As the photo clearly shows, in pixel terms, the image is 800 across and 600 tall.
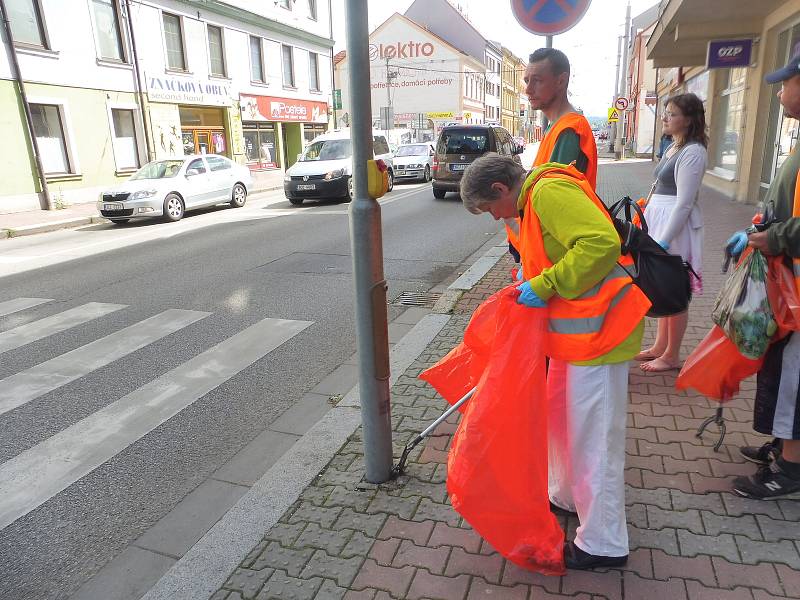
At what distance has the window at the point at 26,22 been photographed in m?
15.8

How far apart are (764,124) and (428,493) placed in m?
11.6

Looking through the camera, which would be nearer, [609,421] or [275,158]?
[609,421]

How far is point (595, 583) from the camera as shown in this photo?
7.14 feet

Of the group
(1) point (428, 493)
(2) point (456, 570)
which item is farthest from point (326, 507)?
(2) point (456, 570)

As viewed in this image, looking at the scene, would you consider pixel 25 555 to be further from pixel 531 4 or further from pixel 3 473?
pixel 531 4

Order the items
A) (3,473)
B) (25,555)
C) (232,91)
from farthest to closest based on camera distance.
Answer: (232,91) < (3,473) < (25,555)

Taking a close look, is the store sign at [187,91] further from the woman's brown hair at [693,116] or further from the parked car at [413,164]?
the woman's brown hair at [693,116]

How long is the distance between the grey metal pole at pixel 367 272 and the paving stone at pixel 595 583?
1.00 metres

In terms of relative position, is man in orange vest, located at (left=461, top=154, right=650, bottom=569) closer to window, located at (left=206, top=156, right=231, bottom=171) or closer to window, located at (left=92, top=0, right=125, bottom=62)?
window, located at (left=206, top=156, right=231, bottom=171)

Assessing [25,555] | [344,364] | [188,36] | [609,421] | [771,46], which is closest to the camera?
[609,421]

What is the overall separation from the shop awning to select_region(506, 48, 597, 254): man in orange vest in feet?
30.2

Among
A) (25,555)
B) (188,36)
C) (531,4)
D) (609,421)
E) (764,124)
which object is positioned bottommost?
(25,555)

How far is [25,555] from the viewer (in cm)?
269

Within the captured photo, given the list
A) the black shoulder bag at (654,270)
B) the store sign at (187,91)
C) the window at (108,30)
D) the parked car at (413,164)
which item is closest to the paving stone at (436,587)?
the black shoulder bag at (654,270)
